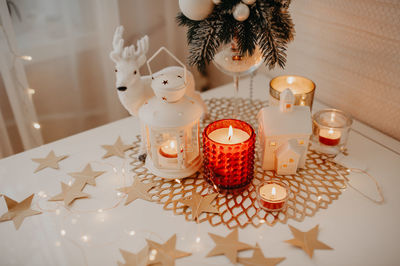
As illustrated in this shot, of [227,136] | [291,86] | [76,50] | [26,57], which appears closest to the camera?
[227,136]

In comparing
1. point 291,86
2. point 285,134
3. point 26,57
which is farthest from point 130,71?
point 26,57

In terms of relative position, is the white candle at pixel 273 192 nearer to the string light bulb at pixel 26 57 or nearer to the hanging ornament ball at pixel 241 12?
the hanging ornament ball at pixel 241 12

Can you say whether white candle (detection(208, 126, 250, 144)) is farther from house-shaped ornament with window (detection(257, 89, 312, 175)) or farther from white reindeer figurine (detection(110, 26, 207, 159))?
white reindeer figurine (detection(110, 26, 207, 159))

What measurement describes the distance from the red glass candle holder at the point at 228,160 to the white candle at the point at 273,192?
5cm

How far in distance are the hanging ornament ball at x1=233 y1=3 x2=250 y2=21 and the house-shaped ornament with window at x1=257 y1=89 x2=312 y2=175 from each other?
0.21 meters

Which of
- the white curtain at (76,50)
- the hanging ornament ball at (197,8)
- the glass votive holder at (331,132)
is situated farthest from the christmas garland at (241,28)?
the white curtain at (76,50)

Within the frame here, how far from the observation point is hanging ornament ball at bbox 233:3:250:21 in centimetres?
75

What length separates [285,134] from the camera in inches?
32.8

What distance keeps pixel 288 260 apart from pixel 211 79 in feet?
4.12

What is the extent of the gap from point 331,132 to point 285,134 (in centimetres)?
20

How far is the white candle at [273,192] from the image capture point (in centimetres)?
82

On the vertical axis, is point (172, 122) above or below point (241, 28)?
below

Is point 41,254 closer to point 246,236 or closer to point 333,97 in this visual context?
point 246,236

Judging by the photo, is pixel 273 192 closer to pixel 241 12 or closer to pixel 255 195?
pixel 255 195
